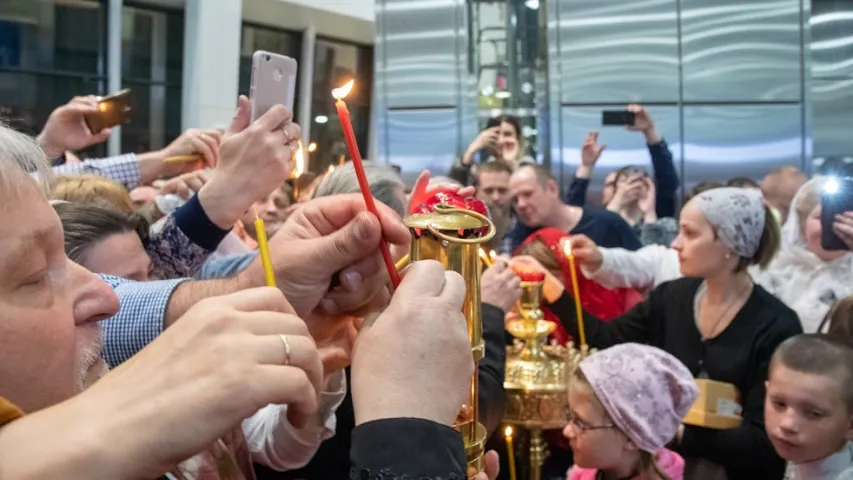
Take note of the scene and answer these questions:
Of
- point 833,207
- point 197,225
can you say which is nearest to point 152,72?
point 197,225

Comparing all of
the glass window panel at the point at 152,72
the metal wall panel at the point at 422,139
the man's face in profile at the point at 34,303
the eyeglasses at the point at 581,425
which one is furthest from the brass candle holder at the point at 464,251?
the metal wall panel at the point at 422,139

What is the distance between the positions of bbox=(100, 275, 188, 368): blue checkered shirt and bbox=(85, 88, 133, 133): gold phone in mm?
1638

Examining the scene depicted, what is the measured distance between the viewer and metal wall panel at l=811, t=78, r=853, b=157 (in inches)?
300

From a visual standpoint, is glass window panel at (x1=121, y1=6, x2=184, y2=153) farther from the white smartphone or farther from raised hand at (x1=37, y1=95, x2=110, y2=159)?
the white smartphone

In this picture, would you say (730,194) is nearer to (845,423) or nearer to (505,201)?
(845,423)

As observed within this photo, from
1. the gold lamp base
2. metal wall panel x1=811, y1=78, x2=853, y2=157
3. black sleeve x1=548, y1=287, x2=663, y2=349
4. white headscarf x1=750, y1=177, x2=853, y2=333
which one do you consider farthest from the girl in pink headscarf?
metal wall panel x1=811, y1=78, x2=853, y2=157

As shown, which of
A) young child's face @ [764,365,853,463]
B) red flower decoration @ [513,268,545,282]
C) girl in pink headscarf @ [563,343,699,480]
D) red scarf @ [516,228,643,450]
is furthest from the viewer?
red scarf @ [516,228,643,450]

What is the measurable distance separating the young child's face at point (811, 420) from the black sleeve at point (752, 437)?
164 millimetres

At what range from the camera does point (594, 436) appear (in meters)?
2.01

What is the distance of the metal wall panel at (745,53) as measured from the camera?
24.2 feet

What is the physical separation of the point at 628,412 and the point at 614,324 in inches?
29.6

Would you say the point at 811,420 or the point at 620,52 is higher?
the point at 620,52

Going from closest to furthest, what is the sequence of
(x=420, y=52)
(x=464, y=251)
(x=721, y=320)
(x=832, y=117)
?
(x=464, y=251), (x=721, y=320), (x=832, y=117), (x=420, y=52)

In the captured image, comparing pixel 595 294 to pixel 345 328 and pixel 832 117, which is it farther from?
pixel 832 117
